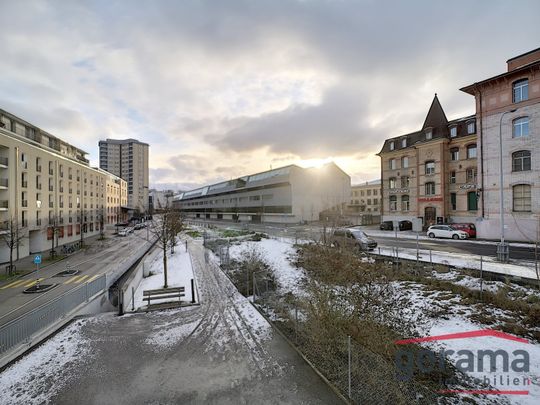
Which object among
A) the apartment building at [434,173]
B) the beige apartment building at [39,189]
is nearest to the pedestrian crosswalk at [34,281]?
the beige apartment building at [39,189]

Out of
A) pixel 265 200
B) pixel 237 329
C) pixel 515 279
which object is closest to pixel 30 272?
pixel 237 329

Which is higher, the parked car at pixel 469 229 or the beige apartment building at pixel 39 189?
the beige apartment building at pixel 39 189

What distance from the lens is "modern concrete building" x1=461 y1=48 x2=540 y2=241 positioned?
2462 cm

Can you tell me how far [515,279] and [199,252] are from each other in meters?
24.0

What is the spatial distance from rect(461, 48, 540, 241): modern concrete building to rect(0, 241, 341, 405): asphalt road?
2890 cm

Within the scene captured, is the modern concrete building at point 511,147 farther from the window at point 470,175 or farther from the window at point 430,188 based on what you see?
the window at point 430,188

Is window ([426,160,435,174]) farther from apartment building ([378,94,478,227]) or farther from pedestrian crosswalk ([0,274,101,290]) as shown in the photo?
pedestrian crosswalk ([0,274,101,290])

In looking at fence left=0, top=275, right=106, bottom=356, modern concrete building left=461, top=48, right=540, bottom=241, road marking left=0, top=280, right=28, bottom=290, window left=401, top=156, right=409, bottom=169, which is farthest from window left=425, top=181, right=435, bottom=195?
road marking left=0, top=280, right=28, bottom=290

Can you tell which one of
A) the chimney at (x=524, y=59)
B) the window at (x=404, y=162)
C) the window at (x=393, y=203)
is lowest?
the window at (x=393, y=203)

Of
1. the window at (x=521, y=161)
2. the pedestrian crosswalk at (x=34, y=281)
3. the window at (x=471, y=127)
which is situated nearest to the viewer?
the pedestrian crosswalk at (x=34, y=281)

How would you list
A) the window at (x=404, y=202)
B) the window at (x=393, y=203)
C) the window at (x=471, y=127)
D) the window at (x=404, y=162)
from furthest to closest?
the window at (x=393, y=203)
the window at (x=404, y=162)
the window at (x=404, y=202)
the window at (x=471, y=127)

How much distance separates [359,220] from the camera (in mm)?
53406

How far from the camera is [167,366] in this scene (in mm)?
7004

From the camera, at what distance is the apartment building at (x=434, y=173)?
32969 millimetres
